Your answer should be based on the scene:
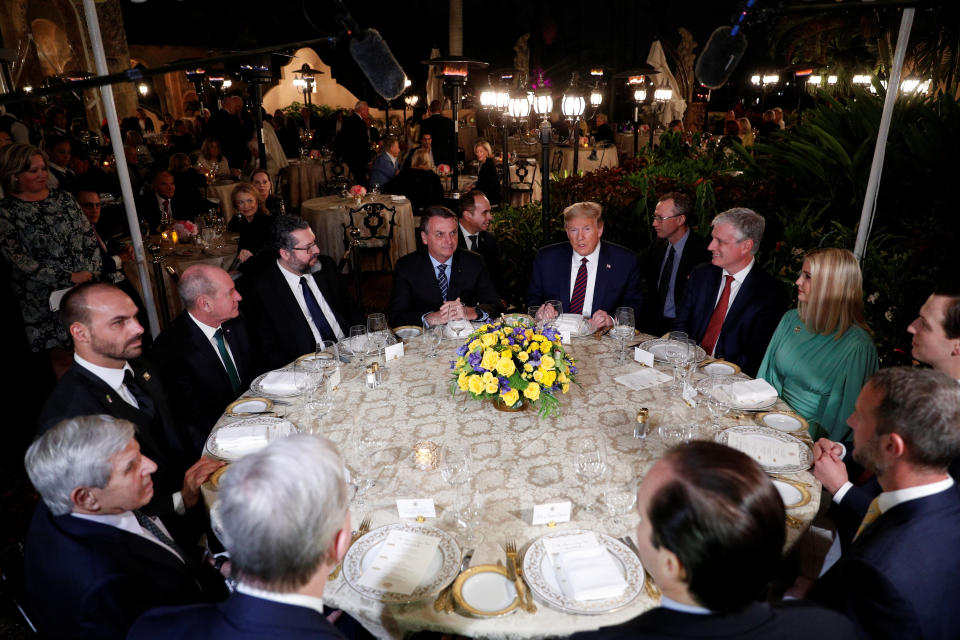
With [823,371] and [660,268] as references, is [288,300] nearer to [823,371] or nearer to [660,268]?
[660,268]

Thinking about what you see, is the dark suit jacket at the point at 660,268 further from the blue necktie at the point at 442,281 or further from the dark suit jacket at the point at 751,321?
the blue necktie at the point at 442,281

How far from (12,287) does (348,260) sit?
3.53 metres

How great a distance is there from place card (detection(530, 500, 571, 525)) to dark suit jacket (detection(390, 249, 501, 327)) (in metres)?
2.49

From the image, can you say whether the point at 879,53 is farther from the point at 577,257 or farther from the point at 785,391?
the point at 785,391

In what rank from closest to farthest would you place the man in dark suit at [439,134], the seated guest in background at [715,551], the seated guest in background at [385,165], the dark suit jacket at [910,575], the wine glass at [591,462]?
the seated guest in background at [715,551]
the dark suit jacket at [910,575]
the wine glass at [591,462]
the seated guest in background at [385,165]
the man in dark suit at [439,134]

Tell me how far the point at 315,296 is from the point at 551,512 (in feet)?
8.30

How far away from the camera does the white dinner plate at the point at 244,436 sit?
7.72 feet

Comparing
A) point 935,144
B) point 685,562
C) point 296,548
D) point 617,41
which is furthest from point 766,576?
point 617,41

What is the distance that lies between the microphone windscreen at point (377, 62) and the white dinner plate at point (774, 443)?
6.60 ft

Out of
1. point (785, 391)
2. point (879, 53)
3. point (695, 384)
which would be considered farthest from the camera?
point (879, 53)

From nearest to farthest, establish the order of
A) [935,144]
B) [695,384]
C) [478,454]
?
[478,454], [695,384], [935,144]

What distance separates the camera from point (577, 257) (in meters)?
4.19

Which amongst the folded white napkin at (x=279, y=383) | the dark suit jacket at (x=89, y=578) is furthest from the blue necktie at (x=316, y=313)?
the dark suit jacket at (x=89, y=578)

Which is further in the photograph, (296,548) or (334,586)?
(334,586)
